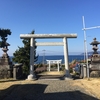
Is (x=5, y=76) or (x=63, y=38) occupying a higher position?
(x=63, y=38)

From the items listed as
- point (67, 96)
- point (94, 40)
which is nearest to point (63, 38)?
point (94, 40)

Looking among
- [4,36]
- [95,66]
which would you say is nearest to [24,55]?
[4,36]

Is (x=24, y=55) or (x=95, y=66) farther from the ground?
(x=24, y=55)

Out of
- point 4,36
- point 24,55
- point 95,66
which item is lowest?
point 95,66

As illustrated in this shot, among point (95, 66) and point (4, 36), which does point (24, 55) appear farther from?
point (95, 66)

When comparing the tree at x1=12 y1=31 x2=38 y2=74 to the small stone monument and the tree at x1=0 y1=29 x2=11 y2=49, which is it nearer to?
the tree at x1=0 y1=29 x2=11 y2=49

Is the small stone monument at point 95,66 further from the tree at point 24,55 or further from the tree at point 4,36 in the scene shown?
the tree at point 24,55

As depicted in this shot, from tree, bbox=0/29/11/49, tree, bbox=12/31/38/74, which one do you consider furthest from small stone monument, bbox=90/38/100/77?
tree, bbox=12/31/38/74

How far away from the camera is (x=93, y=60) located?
14336 millimetres

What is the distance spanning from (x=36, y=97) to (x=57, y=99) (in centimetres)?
96

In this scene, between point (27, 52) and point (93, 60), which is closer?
point (93, 60)

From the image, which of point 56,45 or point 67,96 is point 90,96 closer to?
point 67,96

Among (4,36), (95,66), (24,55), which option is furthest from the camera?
(24,55)

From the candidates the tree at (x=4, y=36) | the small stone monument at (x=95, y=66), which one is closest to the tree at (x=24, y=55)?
the tree at (x=4, y=36)
